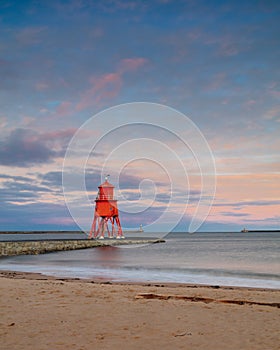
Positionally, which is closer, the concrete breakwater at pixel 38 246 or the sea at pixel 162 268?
the sea at pixel 162 268

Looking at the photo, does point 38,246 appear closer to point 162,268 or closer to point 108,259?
point 108,259

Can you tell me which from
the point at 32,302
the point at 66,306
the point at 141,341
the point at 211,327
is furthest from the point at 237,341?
the point at 32,302

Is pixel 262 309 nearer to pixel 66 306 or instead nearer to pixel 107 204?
pixel 66 306

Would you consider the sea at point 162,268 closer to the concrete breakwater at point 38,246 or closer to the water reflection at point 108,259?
the water reflection at point 108,259

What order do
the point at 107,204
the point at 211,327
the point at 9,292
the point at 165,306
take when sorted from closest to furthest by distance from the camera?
the point at 211,327 < the point at 165,306 < the point at 9,292 < the point at 107,204

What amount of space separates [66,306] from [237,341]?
17.1ft

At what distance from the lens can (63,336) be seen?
8.06 m

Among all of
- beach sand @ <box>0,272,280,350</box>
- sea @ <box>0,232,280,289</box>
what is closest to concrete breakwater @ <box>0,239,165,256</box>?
sea @ <box>0,232,280,289</box>

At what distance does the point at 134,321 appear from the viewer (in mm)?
9367

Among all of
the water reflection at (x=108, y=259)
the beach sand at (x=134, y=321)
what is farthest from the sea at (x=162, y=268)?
the beach sand at (x=134, y=321)

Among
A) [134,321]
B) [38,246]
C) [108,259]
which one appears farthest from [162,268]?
[38,246]

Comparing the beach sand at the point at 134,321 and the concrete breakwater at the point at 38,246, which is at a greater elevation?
the concrete breakwater at the point at 38,246

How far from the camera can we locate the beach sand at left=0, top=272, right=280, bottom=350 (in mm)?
7633

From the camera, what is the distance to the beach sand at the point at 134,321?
7633mm
